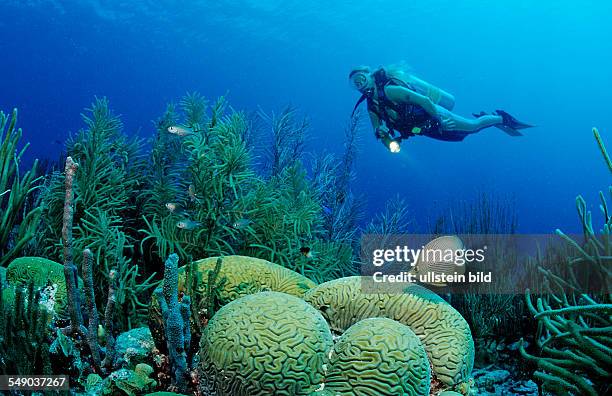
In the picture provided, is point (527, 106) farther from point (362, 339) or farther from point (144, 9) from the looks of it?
point (362, 339)

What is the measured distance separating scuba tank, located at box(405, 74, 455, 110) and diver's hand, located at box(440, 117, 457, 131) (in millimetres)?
390

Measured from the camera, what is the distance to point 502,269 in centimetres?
684

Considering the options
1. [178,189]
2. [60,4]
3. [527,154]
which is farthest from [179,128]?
[527,154]

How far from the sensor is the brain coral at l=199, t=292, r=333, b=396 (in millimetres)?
3482

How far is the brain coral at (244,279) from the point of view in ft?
15.3

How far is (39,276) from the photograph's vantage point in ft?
14.3

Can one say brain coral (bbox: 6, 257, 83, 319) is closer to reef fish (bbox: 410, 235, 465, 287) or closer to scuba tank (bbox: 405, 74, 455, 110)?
reef fish (bbox: 410, 235, 465, 287)

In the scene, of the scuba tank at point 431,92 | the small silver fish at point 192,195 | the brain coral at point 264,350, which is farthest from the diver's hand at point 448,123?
the brain coral at point 264,350

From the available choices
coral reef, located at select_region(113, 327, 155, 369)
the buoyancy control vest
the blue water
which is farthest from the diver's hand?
the blue water

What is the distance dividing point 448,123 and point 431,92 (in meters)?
0.54

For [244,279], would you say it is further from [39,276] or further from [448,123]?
[448,123]

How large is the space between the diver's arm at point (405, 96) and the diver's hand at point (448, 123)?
1.39 feet

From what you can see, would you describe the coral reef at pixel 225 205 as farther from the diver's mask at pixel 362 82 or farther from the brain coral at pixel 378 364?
the brain coral at pixel 378 364

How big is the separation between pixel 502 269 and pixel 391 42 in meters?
50.9
